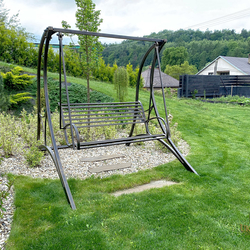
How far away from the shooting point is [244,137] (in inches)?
229

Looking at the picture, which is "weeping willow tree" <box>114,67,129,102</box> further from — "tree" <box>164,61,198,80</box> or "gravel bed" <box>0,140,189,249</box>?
"tree" <box>164,61,198,80</box>

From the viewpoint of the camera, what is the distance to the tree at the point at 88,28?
5398 mm

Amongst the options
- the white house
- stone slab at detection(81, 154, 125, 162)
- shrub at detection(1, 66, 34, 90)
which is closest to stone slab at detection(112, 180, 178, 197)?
stone slab at detection(81, 154, 125, 162)

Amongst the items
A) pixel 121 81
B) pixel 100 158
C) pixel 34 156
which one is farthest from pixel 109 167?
pixel 121 81

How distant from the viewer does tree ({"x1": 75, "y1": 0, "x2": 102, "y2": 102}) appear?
5398mm

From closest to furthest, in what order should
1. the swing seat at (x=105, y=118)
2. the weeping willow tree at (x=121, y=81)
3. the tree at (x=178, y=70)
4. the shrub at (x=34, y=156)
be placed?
the swing seat at (x=105, y=118) < the shrub at (x=34, y=156) < the weeping willow tree at (x=121, y=81) < the tree at (x=178, y=70)

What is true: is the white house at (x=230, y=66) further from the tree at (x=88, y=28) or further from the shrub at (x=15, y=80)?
the shrub at (x=15, y=80)

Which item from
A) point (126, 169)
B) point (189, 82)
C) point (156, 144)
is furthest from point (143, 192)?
point (189, 82)

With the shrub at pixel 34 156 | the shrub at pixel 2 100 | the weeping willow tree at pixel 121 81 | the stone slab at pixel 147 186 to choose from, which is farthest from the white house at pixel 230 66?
the shrub at pixel 34 156

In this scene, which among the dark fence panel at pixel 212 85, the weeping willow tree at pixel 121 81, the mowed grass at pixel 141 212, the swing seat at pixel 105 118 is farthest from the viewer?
the dark fence panel at pixel 212 85

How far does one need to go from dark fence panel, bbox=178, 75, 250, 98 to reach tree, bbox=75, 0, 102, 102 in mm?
10368

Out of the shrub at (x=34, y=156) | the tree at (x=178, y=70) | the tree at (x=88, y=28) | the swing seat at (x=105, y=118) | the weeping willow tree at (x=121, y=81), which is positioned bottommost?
the shrub at (x=34, y=156)

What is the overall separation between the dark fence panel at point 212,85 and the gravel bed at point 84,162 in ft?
34.7

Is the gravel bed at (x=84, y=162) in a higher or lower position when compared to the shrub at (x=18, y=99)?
lower
